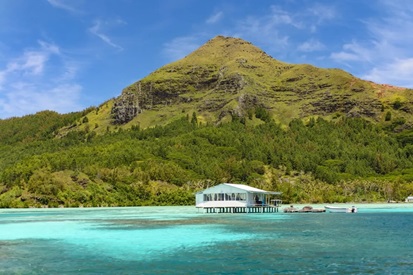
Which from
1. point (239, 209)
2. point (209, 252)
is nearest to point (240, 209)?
point (239, 209)

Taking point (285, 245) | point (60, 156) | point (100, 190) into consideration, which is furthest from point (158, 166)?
point (285, 245)

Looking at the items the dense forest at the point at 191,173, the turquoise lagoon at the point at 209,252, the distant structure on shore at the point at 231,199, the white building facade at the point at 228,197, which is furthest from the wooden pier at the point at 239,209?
the turquoise lagoon at the point at 209,252

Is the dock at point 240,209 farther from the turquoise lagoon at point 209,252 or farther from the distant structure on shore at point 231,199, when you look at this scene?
the turquoise lagoon at point 209,252

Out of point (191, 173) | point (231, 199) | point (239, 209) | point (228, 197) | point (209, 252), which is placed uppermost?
point (191, 173)

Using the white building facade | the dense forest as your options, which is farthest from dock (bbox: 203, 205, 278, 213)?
the dense forest

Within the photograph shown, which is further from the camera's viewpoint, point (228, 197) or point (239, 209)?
point (239, 209)

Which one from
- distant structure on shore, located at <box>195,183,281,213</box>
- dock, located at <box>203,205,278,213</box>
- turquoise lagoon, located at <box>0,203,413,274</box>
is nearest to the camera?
turquoise lagoon, located at <box>0,203,413,274</box>

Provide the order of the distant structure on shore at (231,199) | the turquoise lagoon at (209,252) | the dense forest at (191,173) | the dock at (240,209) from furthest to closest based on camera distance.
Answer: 1. the dense forest at (191,173)
2. the dock at (240,209)
3. the distant structure on shore at (231,199)
4. the turquoise lagoon at (209,252)

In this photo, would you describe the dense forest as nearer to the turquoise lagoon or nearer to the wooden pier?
the wooden pier

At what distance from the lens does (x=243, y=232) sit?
151ft

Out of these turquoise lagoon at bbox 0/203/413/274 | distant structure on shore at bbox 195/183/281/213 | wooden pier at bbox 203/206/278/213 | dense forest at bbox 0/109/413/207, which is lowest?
turquoise lagoon at bbox 0/203/413/274

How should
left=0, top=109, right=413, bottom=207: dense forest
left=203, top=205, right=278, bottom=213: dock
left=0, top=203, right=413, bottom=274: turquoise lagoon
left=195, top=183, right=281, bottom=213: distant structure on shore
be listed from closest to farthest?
1. left=0, top=203, right=413, bottom=274: turquoise lagoon
2. left=195, top=183, right=281, bottom=213: distant structure on shore
3. left=203, top=205, right=278, bottom=213: dock
4. left=0, top=109, right=413, bottom=207: dense forest

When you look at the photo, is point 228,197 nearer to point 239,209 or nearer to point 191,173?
point 239,209

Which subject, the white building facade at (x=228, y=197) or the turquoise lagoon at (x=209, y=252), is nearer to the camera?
the turquoise lagoon at (x=209, y=252)
